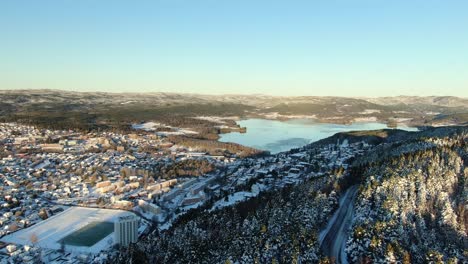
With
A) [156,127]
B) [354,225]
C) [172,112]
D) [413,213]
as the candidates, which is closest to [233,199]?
[354,225]

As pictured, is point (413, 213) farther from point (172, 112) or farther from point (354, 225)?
point (172, 112)

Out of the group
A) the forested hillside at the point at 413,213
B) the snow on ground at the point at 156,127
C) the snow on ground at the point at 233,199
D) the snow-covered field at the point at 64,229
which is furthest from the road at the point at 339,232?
the snow on ground at the point at 156,127

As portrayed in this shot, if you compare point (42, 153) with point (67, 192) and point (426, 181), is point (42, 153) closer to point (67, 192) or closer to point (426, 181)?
point (67, 192)

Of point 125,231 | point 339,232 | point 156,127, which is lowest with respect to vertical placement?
point 125,231

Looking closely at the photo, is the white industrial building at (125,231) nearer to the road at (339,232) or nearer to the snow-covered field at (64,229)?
the snow-covered field at (64,229)

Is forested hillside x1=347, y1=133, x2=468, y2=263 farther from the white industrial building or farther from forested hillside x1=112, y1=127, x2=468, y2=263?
the white industrial building

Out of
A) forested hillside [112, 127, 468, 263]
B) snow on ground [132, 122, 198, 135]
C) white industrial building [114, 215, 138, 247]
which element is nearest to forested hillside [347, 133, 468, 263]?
forested hillside [112, 127, 468, 263]
